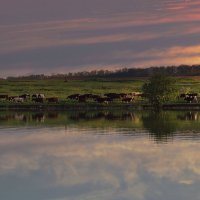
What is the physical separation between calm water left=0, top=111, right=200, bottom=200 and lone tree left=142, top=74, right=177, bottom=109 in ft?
129

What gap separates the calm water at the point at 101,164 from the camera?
890 inches

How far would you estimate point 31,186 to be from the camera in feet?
78.5

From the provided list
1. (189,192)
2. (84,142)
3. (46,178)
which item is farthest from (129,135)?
(189,192)

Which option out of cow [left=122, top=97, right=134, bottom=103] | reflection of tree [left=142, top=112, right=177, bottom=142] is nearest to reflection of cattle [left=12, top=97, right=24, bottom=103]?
cow [left=122, top=97, right=134, bottom=103]

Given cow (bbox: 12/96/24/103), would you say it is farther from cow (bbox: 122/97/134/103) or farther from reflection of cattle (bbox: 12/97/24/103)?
cow (bbox: 122/97/134/103)

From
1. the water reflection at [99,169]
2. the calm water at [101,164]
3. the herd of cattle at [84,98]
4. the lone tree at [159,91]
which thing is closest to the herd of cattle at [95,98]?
the herd of cattle at [84,98]

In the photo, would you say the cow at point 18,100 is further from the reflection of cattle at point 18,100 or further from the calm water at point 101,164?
the calm water at point 101,164

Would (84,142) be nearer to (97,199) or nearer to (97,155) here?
(97,155)

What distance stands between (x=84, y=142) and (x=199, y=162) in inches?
475

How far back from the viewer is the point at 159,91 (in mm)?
87875

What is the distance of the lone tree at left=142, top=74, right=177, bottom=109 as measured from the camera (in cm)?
8794

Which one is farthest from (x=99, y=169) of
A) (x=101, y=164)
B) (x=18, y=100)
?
(x=18, y=100)

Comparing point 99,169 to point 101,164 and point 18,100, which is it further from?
point 18,100

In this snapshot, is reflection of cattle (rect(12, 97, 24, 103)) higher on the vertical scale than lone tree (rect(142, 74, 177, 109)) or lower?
lower
